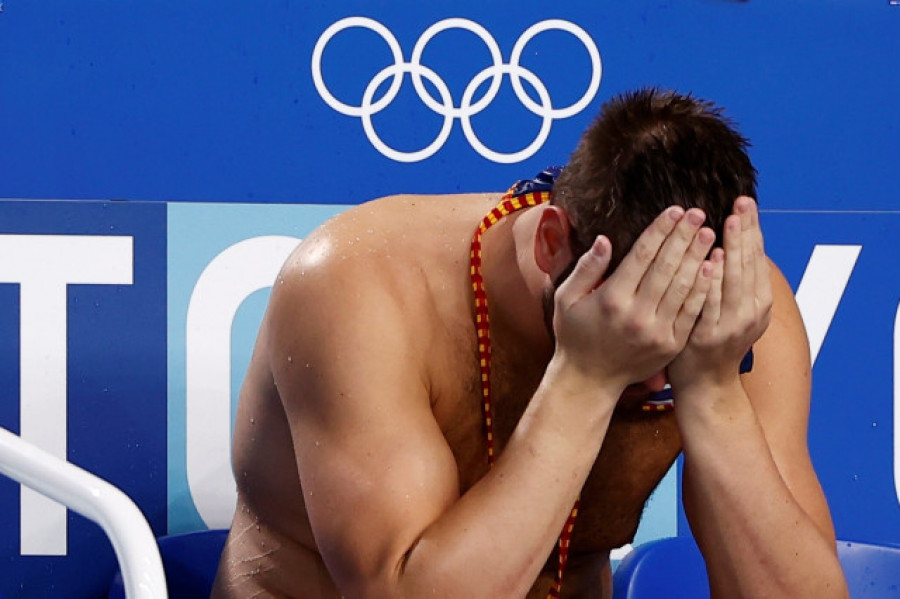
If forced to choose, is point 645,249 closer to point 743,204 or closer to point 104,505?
point 743,204

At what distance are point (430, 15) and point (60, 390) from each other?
30.2 inches

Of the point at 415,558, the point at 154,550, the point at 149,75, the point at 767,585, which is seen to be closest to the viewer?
the point at 154,550

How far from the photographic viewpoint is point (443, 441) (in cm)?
120

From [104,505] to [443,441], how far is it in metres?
0.38

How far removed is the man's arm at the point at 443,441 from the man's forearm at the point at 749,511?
0.38 feet

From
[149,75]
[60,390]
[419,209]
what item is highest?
[149,75]

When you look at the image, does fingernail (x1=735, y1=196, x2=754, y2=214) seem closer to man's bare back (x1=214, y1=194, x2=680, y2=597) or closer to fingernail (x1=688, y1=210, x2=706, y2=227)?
fingernail (x1=688, y1=210, x2=706, y2=227)

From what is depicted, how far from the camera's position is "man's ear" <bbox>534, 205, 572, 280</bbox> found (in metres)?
1.18

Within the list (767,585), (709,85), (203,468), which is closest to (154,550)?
(767,585)

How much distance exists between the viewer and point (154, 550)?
905 mm

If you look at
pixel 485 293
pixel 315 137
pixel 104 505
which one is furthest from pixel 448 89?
pixel 104 505

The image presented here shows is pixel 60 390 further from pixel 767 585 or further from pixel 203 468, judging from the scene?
pixel 767 585

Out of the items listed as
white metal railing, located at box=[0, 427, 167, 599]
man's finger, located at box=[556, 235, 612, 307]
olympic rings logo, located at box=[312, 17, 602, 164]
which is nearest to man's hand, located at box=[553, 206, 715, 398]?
man's finger, located at box=[556, 235, 612, 307]

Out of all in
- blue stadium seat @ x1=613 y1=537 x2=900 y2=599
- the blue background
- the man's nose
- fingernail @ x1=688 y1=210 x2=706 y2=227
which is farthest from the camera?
the blue background
